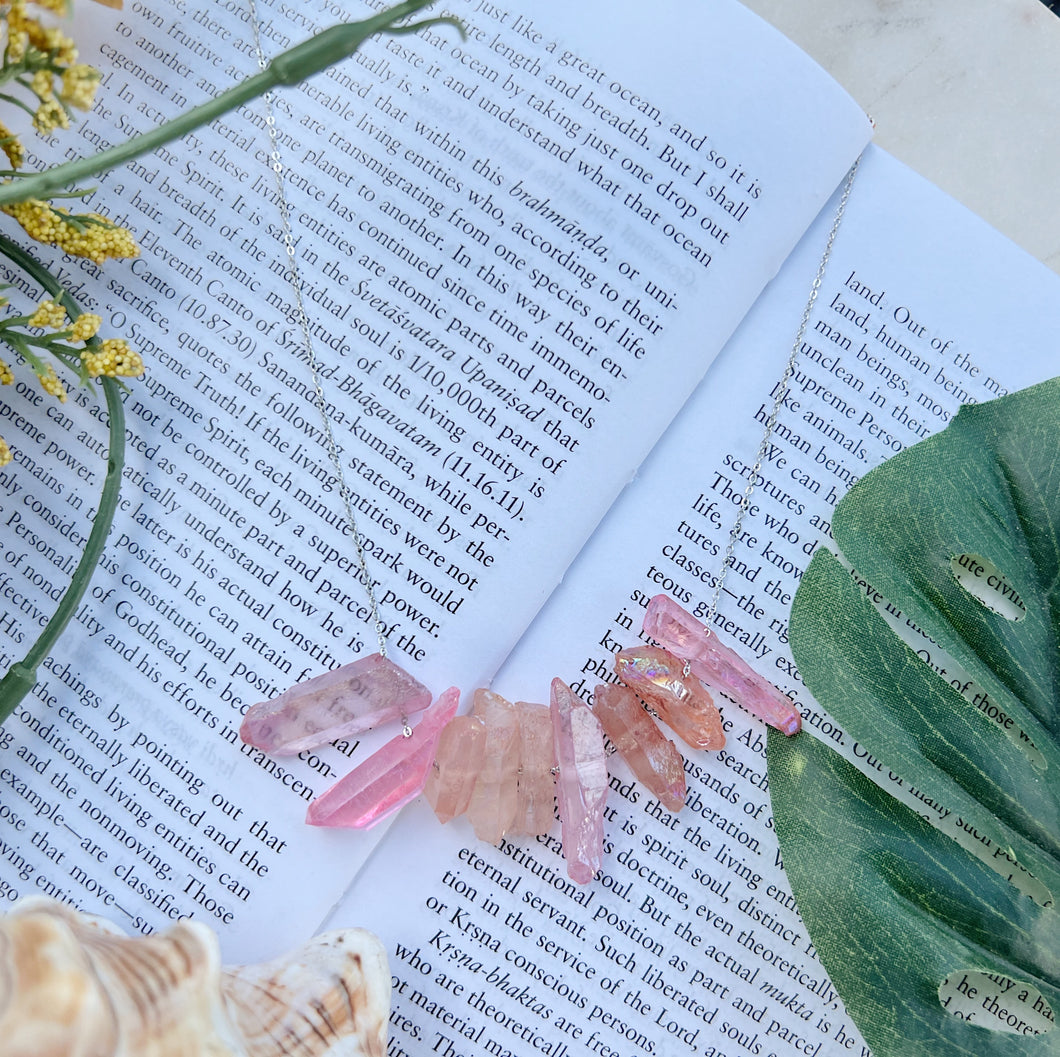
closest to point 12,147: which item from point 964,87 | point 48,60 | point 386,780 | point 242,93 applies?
point 48,60

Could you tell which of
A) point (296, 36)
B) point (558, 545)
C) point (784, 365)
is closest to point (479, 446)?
point (558, 545)

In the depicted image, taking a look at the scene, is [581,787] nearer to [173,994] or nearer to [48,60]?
[173,994]

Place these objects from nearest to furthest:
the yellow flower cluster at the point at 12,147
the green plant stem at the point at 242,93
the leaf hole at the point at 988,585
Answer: the green plant stem at the point at 242,93 < the yellow flower cluster at the point at 12,147 < the leaf hole at the point at 988,585

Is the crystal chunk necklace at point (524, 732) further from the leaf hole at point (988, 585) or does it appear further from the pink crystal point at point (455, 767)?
the leaf hole at point (988, 585)

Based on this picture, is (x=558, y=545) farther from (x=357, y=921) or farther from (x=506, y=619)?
(x=357, y=921)

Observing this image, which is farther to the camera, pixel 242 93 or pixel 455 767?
pixel 455 767

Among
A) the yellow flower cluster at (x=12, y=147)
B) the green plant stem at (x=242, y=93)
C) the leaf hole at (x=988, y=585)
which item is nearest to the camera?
the green plant stem at (x=242, y=93)

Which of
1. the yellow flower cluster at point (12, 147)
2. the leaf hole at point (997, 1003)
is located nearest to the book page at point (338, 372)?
the yellow flower cluster at point (12, 147)
